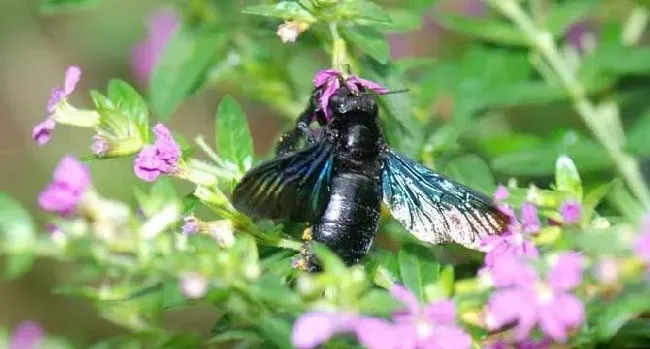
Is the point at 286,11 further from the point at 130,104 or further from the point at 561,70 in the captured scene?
the point at 561,70

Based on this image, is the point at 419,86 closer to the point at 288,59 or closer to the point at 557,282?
the point at 288,59

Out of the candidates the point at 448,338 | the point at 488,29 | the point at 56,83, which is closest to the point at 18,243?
the point at 448,338


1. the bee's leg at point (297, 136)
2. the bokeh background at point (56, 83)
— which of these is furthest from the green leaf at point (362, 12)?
the bokeh background at point (56, 83)

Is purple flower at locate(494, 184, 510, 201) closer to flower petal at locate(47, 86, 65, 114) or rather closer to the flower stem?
the flower stem

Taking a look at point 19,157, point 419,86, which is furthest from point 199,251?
point 19,157

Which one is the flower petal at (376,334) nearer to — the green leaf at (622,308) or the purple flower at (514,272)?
the purple flower at (514,272)
